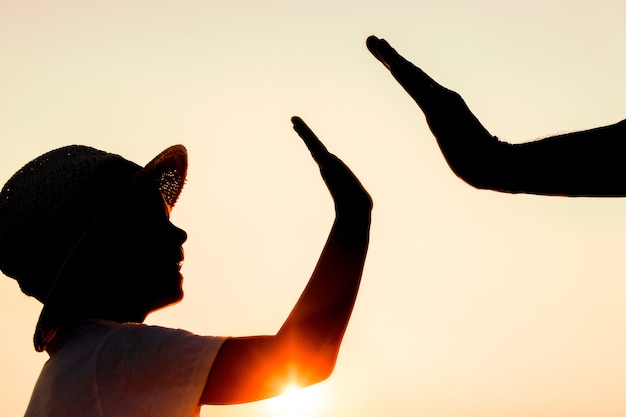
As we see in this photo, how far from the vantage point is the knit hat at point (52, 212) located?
2.45 metres

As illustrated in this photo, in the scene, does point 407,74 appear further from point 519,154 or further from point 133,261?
point 133,261

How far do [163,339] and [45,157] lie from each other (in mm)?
1370

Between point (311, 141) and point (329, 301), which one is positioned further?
point (311, 141)

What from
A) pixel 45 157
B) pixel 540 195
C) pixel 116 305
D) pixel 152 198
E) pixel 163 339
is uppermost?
pixel 45 157

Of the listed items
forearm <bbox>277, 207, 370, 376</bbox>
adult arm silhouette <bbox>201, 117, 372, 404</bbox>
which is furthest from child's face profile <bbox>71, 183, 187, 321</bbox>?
forearm <bbox>277, 207, 370, 376</bbox>

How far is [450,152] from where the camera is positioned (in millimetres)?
1566

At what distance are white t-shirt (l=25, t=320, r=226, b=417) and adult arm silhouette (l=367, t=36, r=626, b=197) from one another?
0.92 metres

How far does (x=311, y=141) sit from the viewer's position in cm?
196

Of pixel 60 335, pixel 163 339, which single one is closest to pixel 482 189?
pixel 163 339

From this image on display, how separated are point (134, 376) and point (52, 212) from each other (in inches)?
37.4

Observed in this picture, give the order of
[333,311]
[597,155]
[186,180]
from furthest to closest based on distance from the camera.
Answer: [186,180] < [333,311] < [597,155]

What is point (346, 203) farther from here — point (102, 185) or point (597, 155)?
point (102, 185)

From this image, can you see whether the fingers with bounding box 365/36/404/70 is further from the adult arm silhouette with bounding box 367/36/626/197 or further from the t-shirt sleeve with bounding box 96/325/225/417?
the t-shirt sleeve with bounding box 96/325/225/417

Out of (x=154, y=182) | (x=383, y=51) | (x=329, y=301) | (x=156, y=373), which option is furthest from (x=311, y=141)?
(x=154, y=182)
